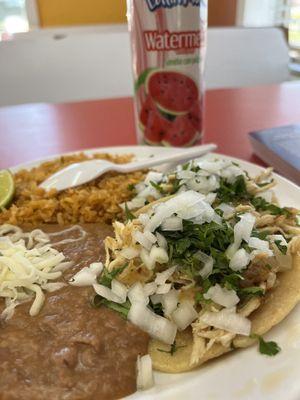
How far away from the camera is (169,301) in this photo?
833 mm

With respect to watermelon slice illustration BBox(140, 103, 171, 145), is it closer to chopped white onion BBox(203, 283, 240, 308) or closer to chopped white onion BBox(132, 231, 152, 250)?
chopped white onion BBox(132, 231, 152, 250)

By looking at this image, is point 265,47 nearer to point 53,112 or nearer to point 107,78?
point 107,78

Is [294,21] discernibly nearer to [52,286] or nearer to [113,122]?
[113,122]

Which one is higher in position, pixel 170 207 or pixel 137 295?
pixel 170 207

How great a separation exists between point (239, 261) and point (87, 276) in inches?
13.1

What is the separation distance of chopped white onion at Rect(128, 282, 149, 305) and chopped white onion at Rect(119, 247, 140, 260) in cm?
6

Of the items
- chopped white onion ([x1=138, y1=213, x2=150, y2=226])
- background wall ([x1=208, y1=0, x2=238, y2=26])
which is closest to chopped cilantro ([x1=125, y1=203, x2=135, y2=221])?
chopped white onion ([x1=138, y1=213, x2=150, y2=226])

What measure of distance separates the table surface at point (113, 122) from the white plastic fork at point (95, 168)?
330mm

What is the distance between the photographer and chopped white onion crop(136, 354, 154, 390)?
2.39ft

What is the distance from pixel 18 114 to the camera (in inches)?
87.1

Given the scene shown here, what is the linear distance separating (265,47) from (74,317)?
279 centimetres

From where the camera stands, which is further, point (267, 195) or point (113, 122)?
point (113, 122)

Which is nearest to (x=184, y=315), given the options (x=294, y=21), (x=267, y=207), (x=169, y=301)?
(x=169, y=301)

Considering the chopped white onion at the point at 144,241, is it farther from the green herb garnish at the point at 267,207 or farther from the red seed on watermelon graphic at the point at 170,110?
the red seed on watermelon graphic at the point at 170,110
